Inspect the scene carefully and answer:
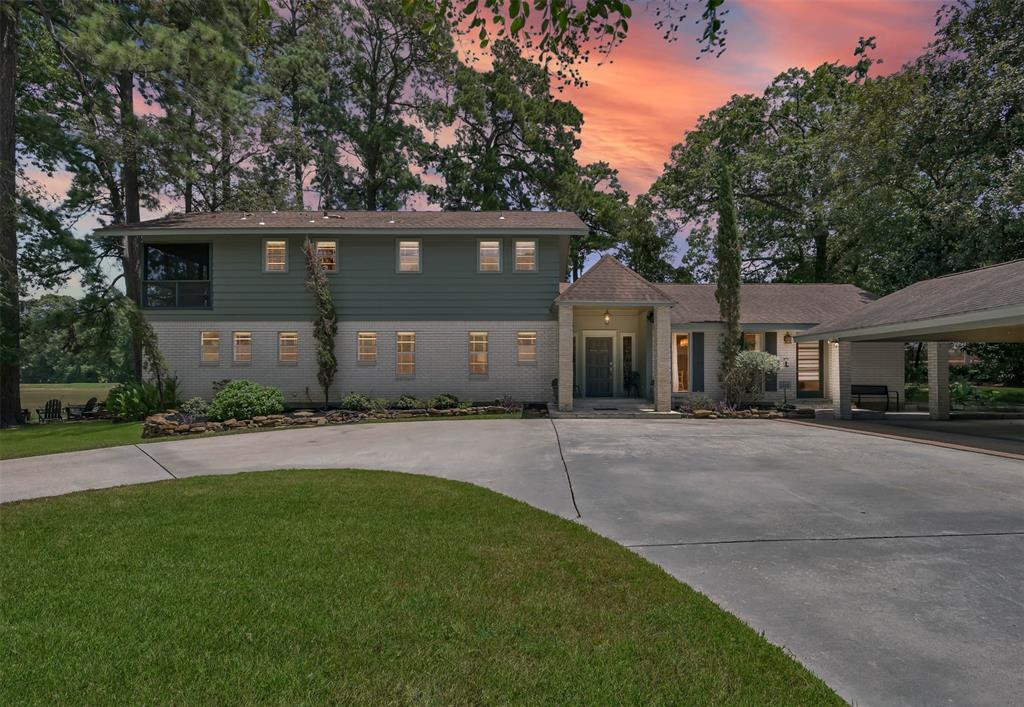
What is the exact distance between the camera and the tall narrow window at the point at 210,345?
17.4m

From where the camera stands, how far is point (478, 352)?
1756 cm

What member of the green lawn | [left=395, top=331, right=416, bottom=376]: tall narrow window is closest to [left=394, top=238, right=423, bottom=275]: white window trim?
[left=395, top=331, right=416, bottom=376]: tall narrow window

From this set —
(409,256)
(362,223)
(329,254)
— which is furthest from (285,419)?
(362,223)

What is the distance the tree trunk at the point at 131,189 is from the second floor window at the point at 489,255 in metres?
11.6

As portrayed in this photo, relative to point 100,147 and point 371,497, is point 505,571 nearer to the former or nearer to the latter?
point 371,497

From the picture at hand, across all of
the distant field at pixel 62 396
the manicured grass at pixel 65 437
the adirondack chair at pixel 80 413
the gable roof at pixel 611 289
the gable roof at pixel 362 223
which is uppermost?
the gable roof at pixel 362 223

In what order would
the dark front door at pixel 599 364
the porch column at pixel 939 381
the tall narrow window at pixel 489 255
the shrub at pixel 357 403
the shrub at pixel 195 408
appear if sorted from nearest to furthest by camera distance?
the porch column at pixel 939 381 → the shrub at pixel 195 408 → the shrub at pixel 357 403 → the tall narrow window at pixel 489 255 → the dark front door at pixel 599 364

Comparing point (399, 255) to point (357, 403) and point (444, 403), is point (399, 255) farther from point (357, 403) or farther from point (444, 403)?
point (444, 403)

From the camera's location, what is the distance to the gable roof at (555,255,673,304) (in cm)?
1586

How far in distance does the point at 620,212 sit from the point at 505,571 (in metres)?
29.1

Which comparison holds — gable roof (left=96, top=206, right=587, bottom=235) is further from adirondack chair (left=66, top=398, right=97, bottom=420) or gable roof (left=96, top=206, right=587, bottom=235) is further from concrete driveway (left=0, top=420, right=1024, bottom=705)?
concrete driveway (left=0, top=420, right=1024, bottom=705)

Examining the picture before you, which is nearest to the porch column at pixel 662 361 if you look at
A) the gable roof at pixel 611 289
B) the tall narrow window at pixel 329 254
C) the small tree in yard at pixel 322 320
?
the gable roof at pixel 611 289

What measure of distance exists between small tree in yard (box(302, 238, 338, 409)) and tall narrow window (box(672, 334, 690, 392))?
12.4 m

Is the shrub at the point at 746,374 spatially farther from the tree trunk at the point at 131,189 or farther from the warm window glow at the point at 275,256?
the tree trunk at the point at 131,189
